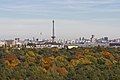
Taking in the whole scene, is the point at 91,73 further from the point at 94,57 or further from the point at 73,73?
the point at 94,57

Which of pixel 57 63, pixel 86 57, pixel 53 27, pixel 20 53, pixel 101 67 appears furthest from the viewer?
pixel 53 27

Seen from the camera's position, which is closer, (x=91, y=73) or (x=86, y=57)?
(x=91, y=73)

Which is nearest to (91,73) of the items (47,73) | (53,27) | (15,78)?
(47,73)

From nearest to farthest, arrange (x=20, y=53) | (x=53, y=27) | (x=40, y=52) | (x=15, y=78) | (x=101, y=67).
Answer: (x=15, y=78)
(x=101, y=67)
(x=20, y=53)
(x=40, y=52)
(x=53, y=27)

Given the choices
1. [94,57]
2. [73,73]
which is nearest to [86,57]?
[94,57]

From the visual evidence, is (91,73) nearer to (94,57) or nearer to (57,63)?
(57,63)

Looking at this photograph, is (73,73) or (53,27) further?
(53,27)

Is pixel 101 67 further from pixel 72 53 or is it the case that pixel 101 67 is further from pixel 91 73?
pixel 72 53

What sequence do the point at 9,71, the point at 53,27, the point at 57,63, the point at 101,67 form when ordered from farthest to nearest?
1. the point at 53,27
2. the point at 57,63
3. the point at 101,67
4. the point at 9,71

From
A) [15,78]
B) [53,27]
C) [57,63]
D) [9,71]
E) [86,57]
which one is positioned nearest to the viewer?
[15,78]
